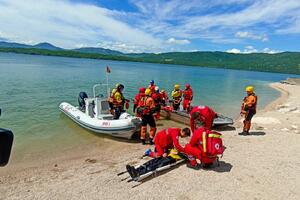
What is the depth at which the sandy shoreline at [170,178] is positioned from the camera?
427 cm

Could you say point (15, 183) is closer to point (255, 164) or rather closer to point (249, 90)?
point (255, 164)

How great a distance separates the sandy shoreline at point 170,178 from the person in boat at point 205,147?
278 millimetres

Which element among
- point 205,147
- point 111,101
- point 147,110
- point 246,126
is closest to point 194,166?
point 205,147

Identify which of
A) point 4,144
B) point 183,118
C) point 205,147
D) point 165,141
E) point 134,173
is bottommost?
point 183,118

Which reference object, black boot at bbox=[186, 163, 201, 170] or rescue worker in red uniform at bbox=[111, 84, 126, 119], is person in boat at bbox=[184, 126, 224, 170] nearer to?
black boot at bbox=[186, 163, 201, 170]

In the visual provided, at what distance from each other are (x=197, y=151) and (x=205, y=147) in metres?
0.22

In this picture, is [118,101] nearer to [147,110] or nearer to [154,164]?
[147,110]

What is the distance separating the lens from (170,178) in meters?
4.78

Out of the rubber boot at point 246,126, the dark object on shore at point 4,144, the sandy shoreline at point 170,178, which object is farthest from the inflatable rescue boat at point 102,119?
the dark object on shore at point 4,144

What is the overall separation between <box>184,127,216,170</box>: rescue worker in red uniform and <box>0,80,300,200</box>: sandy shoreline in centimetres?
22

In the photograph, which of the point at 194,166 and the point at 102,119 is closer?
the point at 194,166

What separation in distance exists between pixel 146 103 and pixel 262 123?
6.14 m

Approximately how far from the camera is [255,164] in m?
5.52

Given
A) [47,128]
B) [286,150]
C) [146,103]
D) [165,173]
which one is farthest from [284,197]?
[47,128]
